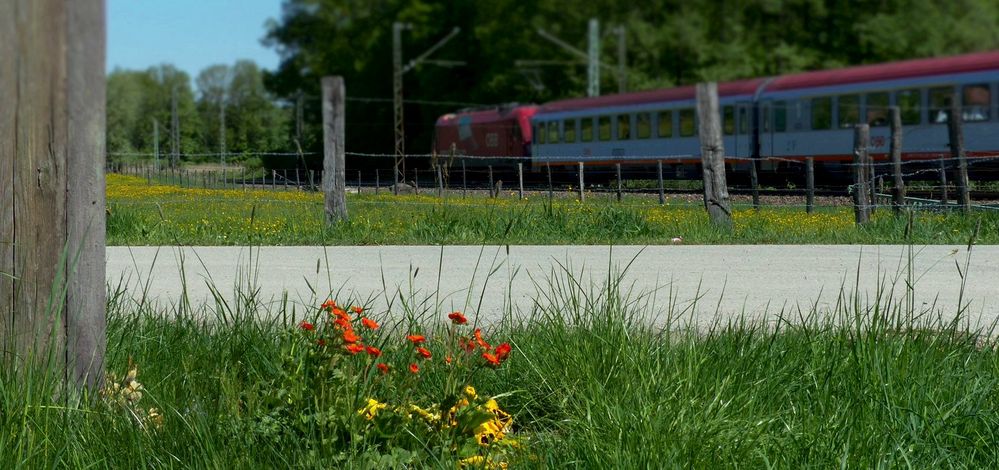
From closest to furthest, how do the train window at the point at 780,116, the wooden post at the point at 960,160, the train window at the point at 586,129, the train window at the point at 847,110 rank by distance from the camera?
the wooden post at the point at 960,160, the train window at the point at 847,110, the train window at the point at 780,116, the train window at the point at 586,129

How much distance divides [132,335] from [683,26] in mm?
42934

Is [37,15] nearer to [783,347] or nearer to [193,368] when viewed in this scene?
[193,368]

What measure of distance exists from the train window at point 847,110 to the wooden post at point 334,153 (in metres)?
13.7

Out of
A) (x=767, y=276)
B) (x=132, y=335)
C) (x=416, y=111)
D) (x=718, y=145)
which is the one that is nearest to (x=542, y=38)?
(x=416, y=111)

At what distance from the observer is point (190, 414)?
323 cm

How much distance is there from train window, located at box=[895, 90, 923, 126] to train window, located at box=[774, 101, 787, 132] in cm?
303

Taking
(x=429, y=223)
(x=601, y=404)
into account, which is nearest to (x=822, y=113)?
(x=429, y=223)

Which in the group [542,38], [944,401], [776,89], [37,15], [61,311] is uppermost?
[542,38]

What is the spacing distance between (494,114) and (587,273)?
2848cm

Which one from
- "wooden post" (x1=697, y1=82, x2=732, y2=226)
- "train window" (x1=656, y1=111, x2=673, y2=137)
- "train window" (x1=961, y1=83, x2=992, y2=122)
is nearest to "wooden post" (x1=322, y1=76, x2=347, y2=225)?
"wooden post" (x1=697, y1=82, x2=732, y2=226)

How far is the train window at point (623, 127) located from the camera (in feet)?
96.9

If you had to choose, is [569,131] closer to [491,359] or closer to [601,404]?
[601,404]

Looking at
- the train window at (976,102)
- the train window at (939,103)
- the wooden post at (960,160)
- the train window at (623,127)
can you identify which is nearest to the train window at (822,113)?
the train window at (939,103)

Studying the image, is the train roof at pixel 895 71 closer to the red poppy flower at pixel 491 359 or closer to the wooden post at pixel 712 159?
the wooden post at pixel 712 159
